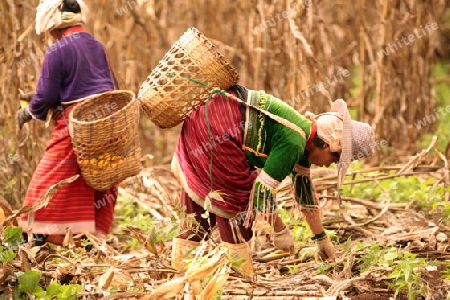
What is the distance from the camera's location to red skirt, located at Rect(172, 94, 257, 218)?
3.28 meters

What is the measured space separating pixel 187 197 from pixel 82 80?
1.00 metres

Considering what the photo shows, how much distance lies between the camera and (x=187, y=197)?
355cm

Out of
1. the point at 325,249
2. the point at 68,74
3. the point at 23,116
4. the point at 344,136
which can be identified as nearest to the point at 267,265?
the point at 325,249

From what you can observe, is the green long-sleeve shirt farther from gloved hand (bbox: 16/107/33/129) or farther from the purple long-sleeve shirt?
gloved hand (bbox: 16/107/33/129)

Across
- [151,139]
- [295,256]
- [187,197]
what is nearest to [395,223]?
[295,256]

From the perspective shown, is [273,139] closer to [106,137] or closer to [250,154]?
[250,154]

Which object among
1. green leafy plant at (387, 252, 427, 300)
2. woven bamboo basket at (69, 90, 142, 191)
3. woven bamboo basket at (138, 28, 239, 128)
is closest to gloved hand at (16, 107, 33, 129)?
woven bamboo basket at (69, 90, 142, 191)

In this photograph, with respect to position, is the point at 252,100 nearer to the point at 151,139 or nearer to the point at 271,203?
the point at 271,203

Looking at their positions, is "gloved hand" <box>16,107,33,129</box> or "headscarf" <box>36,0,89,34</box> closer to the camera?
"headscarf" <box>36,0,89,34</box>

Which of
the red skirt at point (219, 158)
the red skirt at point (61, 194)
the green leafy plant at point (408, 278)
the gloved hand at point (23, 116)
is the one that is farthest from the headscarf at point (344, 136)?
the gloved hand at point (23, 116)

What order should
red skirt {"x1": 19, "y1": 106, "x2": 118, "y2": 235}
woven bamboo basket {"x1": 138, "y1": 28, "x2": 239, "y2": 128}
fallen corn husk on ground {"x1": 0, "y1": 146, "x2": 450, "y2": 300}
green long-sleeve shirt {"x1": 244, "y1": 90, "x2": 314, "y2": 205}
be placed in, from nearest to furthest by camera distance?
1. fallen corn husk on ground {"x1": 0, "y1": 146, "x2": 450, "y2": 300}
2. green long-sleeve shirt {"x1": 244, "y1": 90, "x2": 314, "y2": 205}
3. woven bamboo basket {"x1": 138, "y1": 28, "x2": 239, "y2": 128}
4. red skirt {"x1": 19, "y1": 106, "x2": 118, "y2": 235}

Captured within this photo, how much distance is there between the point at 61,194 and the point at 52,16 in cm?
97

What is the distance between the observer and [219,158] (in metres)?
3.31

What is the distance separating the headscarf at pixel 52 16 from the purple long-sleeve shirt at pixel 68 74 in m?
0.08
